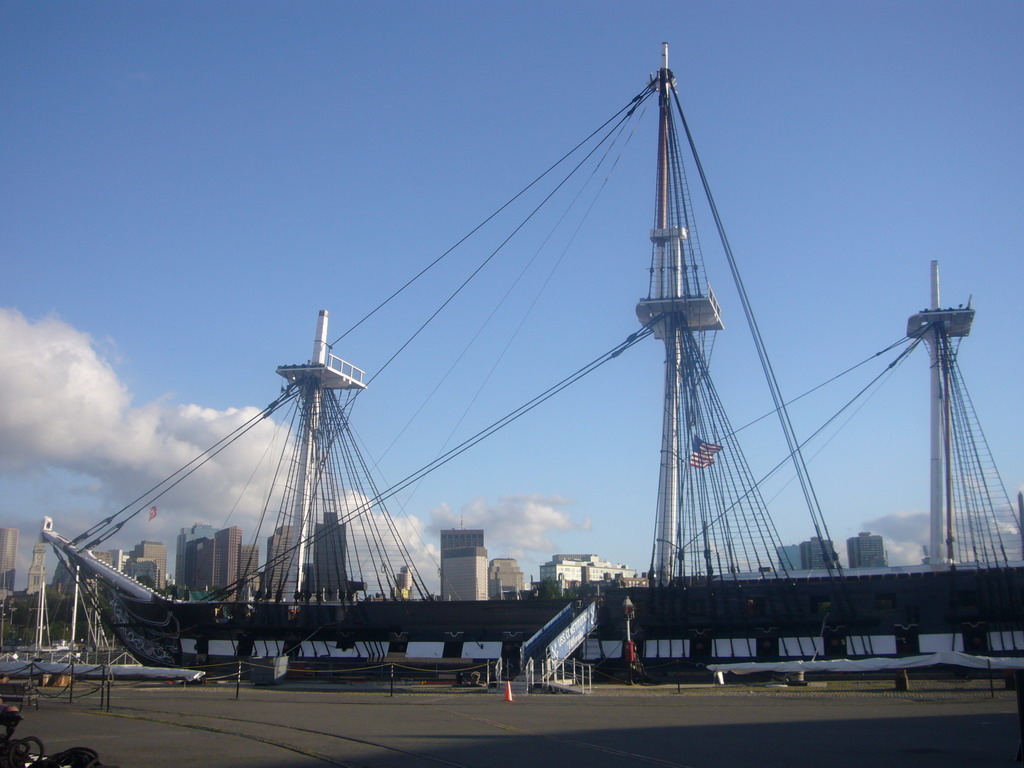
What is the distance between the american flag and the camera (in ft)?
135

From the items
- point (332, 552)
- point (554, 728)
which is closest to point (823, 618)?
point (554, 728)

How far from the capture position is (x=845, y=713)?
2022 centimetres

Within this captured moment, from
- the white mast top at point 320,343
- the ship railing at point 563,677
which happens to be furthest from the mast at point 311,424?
the ship railing at point 563,677

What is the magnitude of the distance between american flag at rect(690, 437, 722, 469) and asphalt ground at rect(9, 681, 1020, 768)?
1491 cm

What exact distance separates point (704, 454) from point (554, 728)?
24.7 m

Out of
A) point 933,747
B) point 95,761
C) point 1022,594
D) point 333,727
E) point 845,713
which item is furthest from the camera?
point 1022,594

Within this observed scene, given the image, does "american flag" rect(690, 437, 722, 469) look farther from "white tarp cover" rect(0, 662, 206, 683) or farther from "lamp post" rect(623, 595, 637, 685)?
"white tarp cover" rect(0, 662, 206, 683)

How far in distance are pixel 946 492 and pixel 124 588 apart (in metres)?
36.9

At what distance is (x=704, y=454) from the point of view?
41.3 meters

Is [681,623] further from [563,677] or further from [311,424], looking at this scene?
[311,424]

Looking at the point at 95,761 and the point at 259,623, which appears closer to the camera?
the point at 95,761

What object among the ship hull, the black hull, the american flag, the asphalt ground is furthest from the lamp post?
the american flag

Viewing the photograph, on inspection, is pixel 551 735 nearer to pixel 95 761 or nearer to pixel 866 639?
pixel 95 761

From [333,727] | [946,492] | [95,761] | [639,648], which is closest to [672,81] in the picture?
[946,492]
